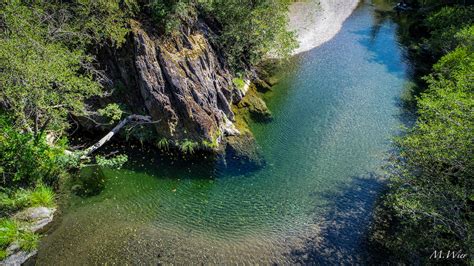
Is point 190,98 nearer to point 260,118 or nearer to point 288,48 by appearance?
point 260,118

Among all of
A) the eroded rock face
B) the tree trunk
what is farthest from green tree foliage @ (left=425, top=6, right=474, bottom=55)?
the tree trunk

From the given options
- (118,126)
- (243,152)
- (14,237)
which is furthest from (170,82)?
(14,237)

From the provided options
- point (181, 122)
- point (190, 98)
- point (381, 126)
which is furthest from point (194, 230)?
point (381, 126)

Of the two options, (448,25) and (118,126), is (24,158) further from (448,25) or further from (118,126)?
(448,25)

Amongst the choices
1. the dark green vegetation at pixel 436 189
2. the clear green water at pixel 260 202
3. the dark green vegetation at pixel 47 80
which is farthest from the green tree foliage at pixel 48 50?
the dark green vegetation at pixel 436 189

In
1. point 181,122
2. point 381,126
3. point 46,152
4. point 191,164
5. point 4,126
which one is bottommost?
point 381,126

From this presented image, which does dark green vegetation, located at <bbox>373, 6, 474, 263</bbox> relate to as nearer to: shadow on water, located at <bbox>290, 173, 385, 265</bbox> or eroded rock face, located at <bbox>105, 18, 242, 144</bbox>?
shadow on water, located at <bbox>290, 173, 385, 265</bbox>

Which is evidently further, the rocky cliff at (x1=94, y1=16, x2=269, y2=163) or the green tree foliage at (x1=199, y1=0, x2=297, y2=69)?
the green tree foliage at (x1=199, y1=0, x2=297, y2=69)
